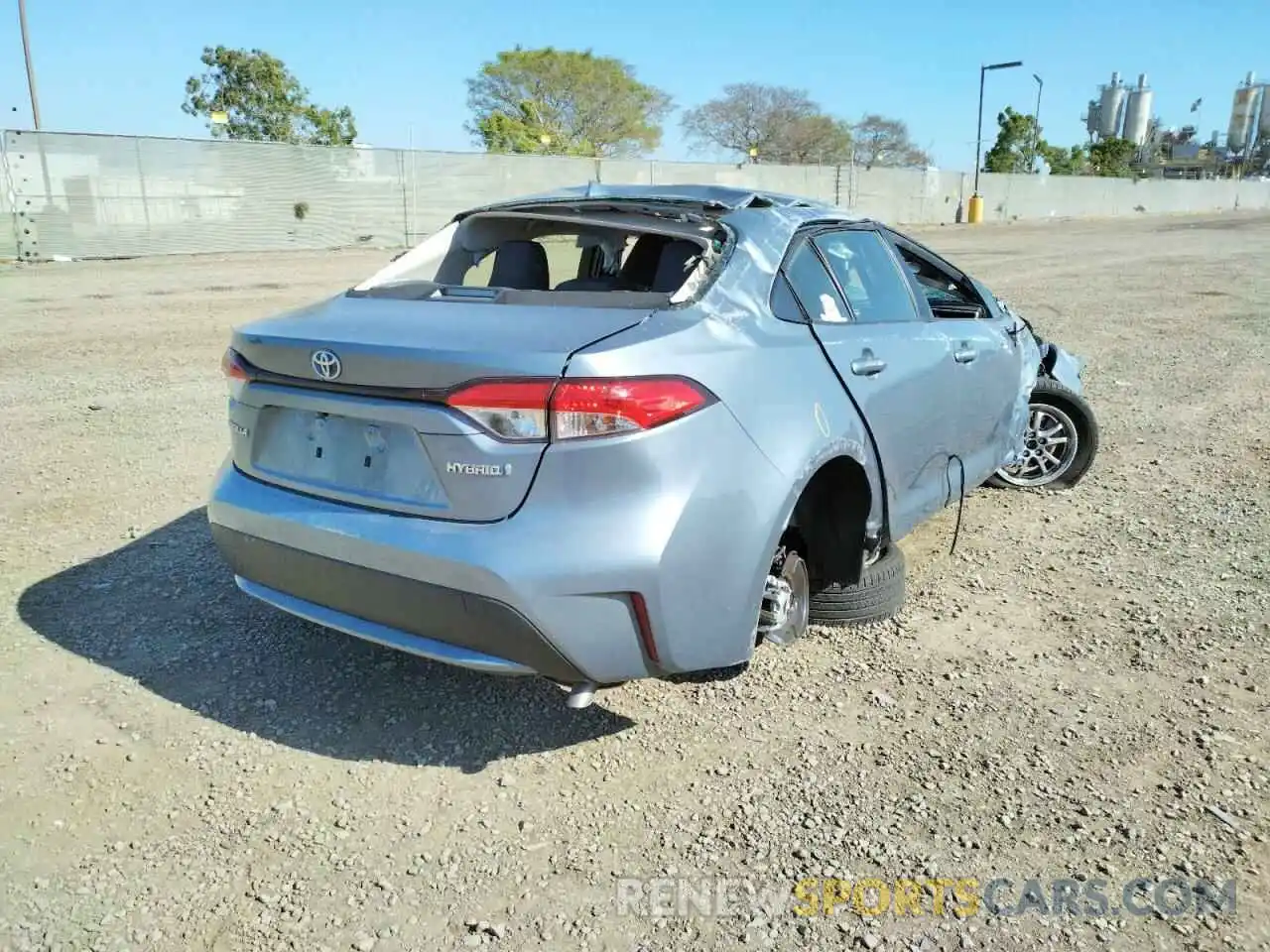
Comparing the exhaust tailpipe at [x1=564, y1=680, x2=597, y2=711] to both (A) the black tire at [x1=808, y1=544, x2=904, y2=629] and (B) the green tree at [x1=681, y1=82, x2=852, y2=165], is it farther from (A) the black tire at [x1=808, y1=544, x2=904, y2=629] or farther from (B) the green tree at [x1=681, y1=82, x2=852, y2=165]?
(B) the green tree at [x1=681, y1=82, x2=852, y2=165]

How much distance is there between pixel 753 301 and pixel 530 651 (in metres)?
1.28

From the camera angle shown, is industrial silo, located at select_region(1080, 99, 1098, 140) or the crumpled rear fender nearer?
the crumpled rear fender

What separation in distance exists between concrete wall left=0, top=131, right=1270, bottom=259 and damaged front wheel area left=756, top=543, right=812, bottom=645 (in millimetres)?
22689

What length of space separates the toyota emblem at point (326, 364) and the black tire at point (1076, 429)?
12.5ft

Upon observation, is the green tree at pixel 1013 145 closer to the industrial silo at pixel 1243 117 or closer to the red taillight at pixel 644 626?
the industrial silo at pixel 1243 117

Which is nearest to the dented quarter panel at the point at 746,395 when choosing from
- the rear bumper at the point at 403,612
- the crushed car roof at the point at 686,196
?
the crushed car roof at the point at 686,196

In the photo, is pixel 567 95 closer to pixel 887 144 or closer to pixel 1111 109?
pixel 887 144

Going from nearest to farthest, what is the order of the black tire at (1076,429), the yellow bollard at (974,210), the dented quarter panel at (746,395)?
the dented quarter panel at (746,395), the black tire at (1076,429), the yellow bollard at (974,210)

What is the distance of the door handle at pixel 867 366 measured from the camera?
11.1ft

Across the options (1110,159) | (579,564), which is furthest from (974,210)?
(579,564)

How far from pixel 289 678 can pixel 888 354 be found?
2422mm

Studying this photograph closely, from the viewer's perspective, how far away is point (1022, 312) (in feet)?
44.8

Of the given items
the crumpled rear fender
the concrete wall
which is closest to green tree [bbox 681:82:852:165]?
the concrete wall

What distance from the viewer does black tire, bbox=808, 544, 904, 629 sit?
12.5 feet
